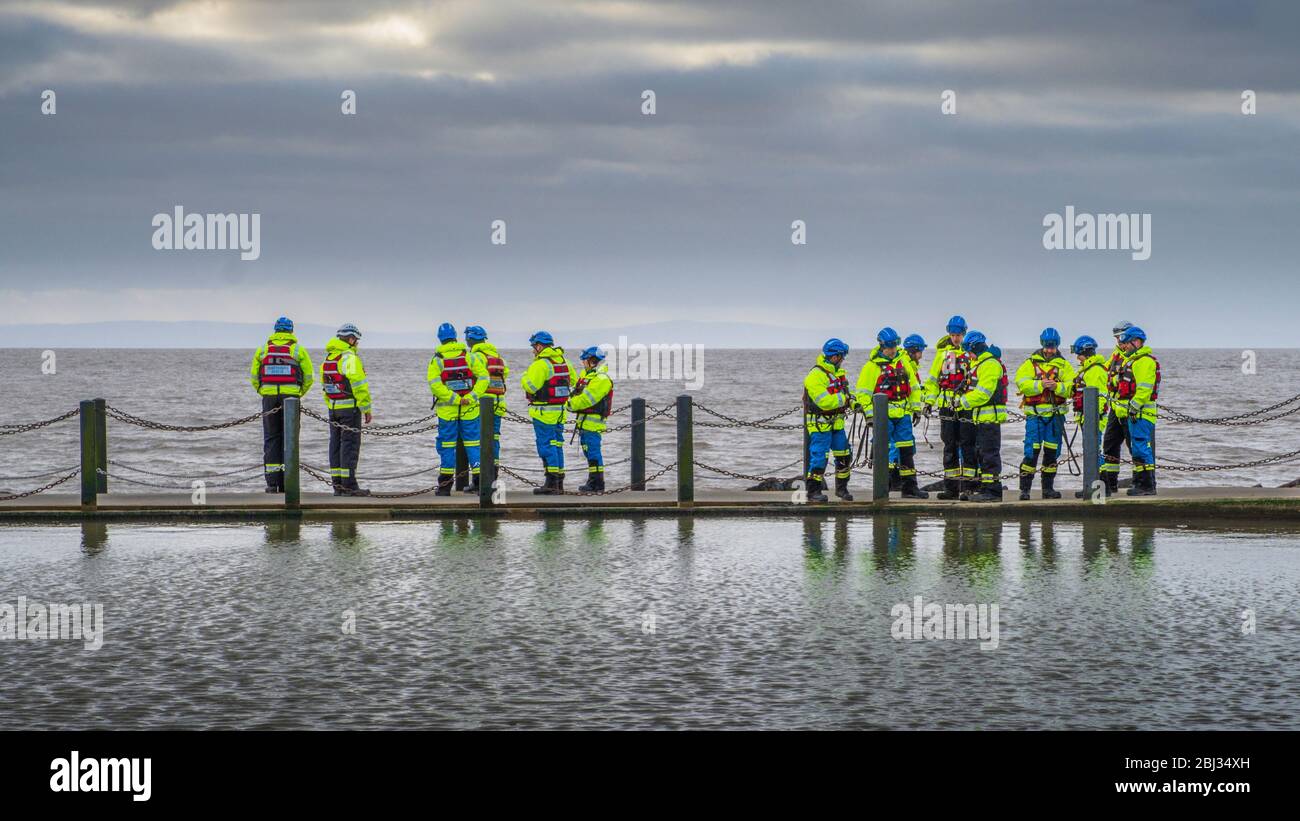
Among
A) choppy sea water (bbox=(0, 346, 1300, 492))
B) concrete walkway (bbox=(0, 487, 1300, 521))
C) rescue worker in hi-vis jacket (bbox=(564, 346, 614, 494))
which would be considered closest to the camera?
concrete walkway (bbox=(0, 487, 1300, 521))

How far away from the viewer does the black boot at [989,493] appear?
719 inches

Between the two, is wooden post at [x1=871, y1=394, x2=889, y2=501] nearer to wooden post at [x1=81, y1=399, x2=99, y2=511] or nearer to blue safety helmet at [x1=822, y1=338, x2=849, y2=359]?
blue safety helmet at [x1=822, y1=338, x2=849, y2=359]

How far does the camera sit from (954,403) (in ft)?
61.4

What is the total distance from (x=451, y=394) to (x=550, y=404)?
132 cm

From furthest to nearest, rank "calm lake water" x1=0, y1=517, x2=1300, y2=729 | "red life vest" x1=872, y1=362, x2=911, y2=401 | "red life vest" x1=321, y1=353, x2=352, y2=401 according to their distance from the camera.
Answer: "red life vest" x1=321, y1=353, x2=352, y2=401 → "red life vest" x1=872, y1=362, x2=911, y2=401 → "calm lake water" x1=0, y1=517, x2=1300, y2=729

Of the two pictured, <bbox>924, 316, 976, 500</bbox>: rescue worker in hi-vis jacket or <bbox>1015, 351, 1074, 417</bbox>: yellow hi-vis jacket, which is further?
<bbox>924, 316, 976, 500</bbox>: rescue worker in hi-vis jacket

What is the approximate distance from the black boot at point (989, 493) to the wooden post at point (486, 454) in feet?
19.7

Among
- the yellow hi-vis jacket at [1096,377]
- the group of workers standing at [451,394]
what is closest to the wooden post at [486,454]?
the group of workers standing at [451,394]

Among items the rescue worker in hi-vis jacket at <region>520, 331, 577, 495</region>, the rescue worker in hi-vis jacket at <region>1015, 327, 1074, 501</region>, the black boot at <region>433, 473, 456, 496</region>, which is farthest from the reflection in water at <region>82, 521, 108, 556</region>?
the rescue worker in hi-vis jacket at <region>1015, 327, 1074, 501</region>

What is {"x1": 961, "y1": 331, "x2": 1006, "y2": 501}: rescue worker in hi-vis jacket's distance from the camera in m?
17.9

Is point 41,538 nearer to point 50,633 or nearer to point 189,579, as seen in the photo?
point 189,579

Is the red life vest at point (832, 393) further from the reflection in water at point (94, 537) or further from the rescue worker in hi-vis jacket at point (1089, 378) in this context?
the reflection in water at point (94, 537)

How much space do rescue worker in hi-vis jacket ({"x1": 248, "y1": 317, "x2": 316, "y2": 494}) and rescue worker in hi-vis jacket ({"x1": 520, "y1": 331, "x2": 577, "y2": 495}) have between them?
295 cm
